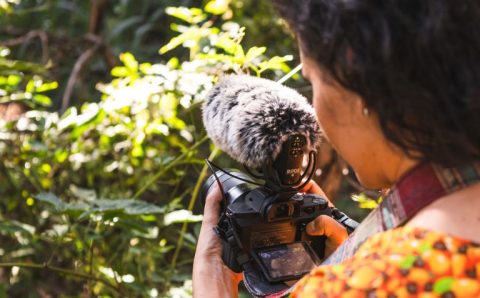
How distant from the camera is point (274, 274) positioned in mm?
894

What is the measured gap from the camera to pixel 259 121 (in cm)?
91

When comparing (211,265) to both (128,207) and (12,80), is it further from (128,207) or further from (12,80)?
(12,80)

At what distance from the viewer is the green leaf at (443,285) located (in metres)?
0.58

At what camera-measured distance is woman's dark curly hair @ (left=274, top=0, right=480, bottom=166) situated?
61cm

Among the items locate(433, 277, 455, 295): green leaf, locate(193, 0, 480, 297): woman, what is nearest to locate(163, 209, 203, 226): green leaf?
locate(193, 0, 480, 297): woman

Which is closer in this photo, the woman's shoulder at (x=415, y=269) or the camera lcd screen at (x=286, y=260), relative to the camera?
the woman's shoulder at (x=415, y=269)

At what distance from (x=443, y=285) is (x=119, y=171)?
152 centimetres

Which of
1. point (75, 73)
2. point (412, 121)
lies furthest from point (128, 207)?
point (75, 73)

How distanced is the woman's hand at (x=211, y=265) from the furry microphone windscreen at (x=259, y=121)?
0.39 ft

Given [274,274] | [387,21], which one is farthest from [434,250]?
[274,274]

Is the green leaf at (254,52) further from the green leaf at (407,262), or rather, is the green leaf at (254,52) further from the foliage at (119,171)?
the green leaf at (407,262)

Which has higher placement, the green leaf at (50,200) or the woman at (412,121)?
the woman at (412,121)

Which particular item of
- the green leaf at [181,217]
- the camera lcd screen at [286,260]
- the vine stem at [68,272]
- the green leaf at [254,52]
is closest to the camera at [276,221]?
the camera lcd screen at [286,260]

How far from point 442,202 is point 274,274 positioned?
1.09ft
